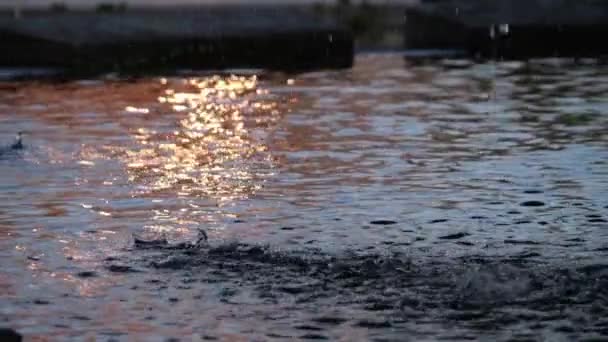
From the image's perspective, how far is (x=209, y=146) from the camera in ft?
64.4

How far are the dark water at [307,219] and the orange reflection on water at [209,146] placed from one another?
0.18 feet

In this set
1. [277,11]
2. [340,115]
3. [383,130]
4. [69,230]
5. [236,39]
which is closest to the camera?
[69,230]

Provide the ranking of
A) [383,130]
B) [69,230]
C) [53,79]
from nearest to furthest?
[69,230]
[383,130]
[53,79]

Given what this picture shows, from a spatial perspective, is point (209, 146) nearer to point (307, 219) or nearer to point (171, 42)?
point (307, 219)

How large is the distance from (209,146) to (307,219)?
601 cm

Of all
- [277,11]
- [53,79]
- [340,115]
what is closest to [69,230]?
[340,115]

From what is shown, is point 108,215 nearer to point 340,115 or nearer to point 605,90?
point 340,115

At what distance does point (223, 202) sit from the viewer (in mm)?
14914

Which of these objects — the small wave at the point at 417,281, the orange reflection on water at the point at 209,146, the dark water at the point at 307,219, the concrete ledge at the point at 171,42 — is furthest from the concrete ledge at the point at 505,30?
the small wave at the point at 417,281

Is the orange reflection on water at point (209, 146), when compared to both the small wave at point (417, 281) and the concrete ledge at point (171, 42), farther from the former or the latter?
the concrete ledge at point (171, 42)

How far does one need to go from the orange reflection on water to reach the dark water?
55 millimetres

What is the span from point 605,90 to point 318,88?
4729 mm

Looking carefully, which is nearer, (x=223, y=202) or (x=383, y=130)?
(x=223, y=202)

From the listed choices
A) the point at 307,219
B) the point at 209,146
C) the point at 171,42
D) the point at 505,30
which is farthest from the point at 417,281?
the point at 505,30
